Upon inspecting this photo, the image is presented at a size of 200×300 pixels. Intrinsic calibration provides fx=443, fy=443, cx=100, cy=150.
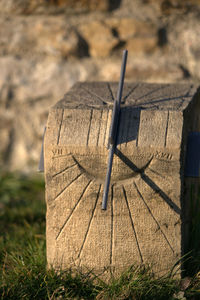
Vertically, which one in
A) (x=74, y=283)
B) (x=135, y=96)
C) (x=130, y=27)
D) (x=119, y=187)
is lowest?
(x=74, y=283)

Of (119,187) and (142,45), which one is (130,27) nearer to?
(142,45)

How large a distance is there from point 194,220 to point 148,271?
435mm

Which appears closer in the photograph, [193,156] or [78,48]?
[193,156]

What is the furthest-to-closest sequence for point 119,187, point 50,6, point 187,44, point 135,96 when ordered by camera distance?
1. point 50,6
2. point 187,44
3. point 135,96
4. point 119,187

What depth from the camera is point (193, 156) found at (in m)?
1.82

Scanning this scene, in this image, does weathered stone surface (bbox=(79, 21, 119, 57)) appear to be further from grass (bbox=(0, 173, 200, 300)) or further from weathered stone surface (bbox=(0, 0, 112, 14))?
grass (bbox=(0, 173, 200, 300))

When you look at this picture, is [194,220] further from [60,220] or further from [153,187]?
[60,220]

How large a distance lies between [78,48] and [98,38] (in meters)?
0.16

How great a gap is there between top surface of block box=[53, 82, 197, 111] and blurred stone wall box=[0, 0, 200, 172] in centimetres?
92

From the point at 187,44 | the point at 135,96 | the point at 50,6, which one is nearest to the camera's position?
the point at 135,96

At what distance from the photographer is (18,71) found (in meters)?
3.21

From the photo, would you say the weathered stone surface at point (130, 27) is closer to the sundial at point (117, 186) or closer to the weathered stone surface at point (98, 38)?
the weathered stone surface at point (98, 38)

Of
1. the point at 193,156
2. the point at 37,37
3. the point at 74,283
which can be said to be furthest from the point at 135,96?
the point at 37,37

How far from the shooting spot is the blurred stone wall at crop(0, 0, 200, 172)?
117 inches
